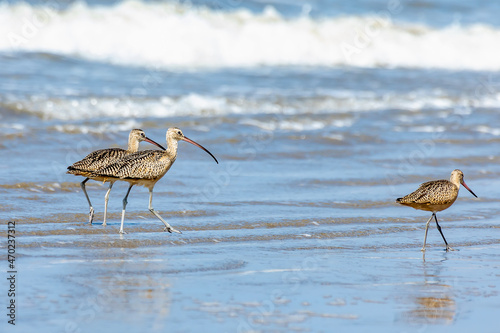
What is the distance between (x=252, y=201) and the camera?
31.9ft

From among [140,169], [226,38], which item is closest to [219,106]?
[140,169]

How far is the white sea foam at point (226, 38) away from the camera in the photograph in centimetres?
2323

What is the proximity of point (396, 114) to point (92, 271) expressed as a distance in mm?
11174

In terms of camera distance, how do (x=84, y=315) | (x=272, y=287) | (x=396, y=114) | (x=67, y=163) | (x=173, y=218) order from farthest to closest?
1. (x=396, y=114)
2. (x=67, y=163)
3. (x=173, y=218)
4. (x=272, y=287)
5. (x=84, y=315)

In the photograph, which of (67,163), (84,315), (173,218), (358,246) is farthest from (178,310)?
(67,163)

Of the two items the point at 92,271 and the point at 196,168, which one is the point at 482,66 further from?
the point at 92,271

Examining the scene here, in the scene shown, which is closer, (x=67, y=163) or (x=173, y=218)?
(x=173, y=218)

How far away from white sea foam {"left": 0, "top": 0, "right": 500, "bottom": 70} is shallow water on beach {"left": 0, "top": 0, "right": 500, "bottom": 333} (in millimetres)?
841

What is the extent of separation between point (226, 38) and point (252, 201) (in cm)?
1647

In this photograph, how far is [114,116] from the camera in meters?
15.0

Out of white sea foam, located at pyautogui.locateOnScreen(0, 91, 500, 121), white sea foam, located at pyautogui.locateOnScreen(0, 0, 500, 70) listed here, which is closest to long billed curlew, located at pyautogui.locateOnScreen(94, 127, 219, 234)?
white sea foam, located at pyautogui.locateOnScreen(0, 91, 500, 121)

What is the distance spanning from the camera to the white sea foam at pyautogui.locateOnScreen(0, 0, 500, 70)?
2323cm

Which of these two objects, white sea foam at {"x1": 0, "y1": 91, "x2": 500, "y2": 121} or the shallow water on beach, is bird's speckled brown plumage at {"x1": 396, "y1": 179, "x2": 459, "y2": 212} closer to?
the shallow water on beach

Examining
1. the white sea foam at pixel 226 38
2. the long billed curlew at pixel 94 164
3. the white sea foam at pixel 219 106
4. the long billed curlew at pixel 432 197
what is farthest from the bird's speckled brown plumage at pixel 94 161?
the white sea foam at pixel 226 38
